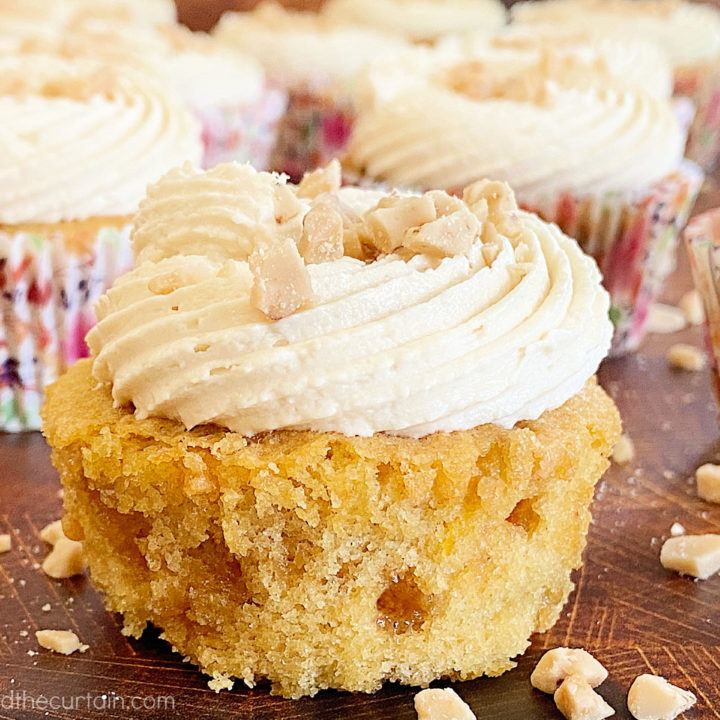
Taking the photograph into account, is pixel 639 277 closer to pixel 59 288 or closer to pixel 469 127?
pixel 469 127

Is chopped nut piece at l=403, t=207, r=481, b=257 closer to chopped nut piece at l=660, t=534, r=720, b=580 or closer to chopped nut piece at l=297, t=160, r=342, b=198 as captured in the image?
chopped nut piece at l=297, t=160, r=342, b=198

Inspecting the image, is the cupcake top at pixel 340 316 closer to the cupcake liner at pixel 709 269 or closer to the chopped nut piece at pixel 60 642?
the chopped nut piece at pixel 60 642

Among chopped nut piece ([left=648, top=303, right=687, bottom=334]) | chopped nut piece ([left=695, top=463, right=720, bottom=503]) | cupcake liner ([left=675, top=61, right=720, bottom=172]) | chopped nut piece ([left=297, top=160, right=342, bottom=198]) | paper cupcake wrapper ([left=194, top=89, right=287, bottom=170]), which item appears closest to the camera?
chopped nut piece ([left=297, top=160, right=342, bottom=198])

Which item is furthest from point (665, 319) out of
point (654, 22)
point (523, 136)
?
point (654, 22)

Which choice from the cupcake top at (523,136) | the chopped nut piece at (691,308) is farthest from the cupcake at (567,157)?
the chopped nut piece at (691,308)

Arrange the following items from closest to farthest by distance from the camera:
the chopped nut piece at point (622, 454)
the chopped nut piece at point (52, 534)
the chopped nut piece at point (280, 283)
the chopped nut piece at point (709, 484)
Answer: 1. the chopped nut piece at point (280, 283)
2. the chopped nut piece at point (52, 534)
3. the chopped nut piece at point (709, 484)
4. the chopped nut piece at point (622, 454)

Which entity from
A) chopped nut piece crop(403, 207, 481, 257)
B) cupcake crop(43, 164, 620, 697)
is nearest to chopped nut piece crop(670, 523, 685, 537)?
cupcake crop(43, 164, 620, 697)

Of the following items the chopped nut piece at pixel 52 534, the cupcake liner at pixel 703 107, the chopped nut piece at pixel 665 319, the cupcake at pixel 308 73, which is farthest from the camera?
the cupcake liner at pixel 703 107
